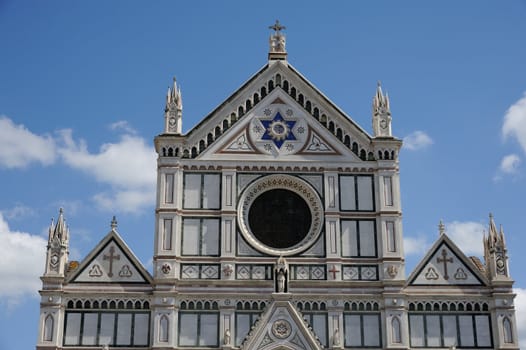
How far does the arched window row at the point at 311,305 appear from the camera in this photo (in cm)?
3366

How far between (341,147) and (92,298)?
39.3 ft

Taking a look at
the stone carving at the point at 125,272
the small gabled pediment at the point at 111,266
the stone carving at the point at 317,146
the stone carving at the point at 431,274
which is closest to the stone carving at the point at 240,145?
Answer: the stone carving at the point at 317,146

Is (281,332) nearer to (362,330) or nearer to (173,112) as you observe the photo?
(362,330)

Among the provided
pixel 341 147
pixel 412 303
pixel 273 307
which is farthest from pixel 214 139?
pixel 412 303

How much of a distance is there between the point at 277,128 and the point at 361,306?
835 centimetres

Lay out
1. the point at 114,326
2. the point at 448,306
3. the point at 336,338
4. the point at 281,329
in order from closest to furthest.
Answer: the point at 281,329 < the point at 336,338 < the point at 114,326 < the point at 448,306

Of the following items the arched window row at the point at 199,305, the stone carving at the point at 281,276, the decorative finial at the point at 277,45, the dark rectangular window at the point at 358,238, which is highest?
the decorative finial at the point at 277,45

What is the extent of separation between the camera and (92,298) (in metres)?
33.5

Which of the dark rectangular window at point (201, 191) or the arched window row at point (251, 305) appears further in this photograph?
the dark rectangular window at point (201, 191)

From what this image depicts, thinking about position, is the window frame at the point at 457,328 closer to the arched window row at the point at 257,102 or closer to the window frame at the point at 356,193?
the window frame at the point at 356,193

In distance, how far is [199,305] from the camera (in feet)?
110

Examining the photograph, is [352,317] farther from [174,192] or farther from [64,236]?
[64,236]

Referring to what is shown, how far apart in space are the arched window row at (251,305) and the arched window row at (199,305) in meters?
0.90

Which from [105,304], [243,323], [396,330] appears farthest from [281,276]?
[105,304]
